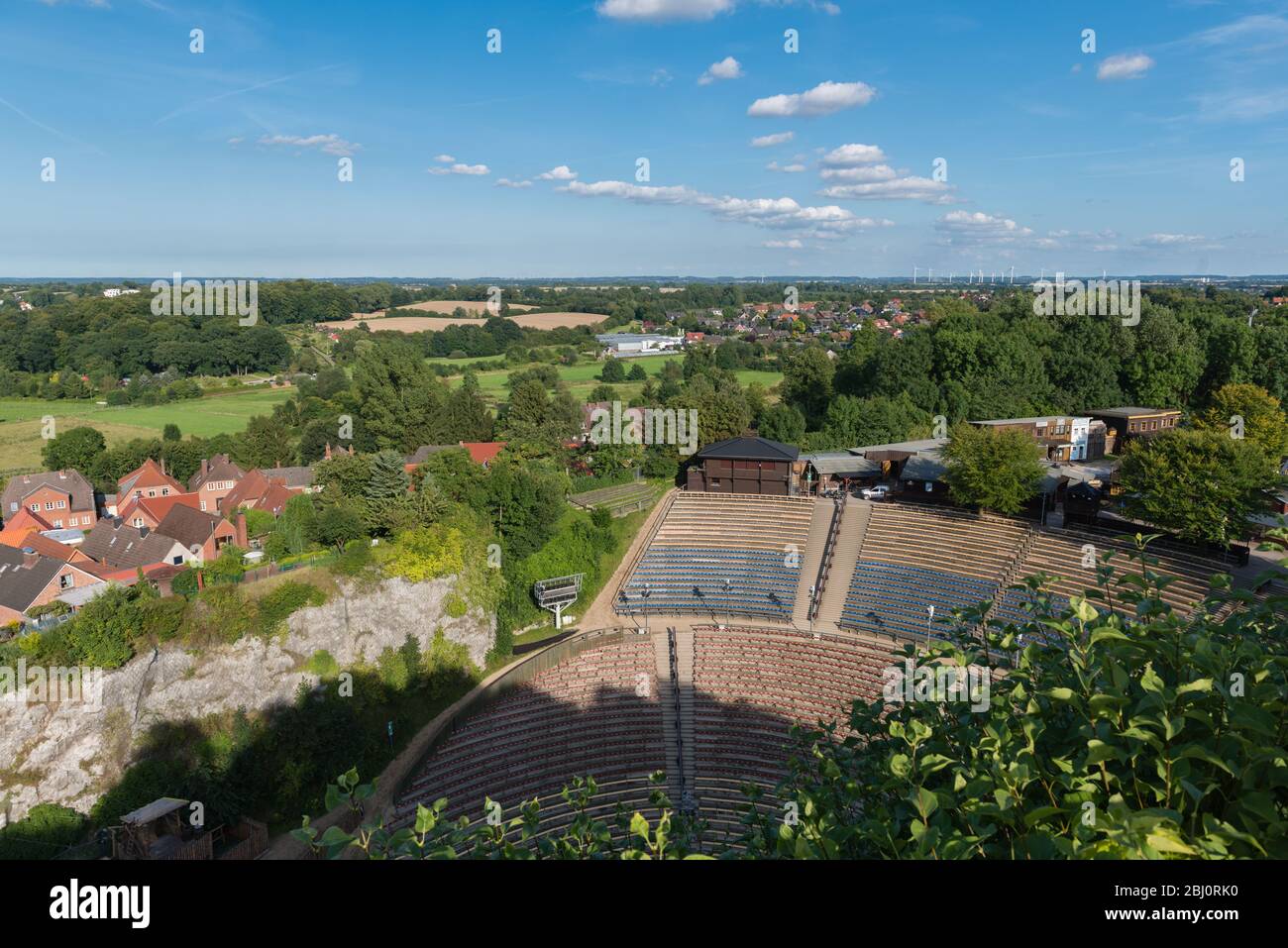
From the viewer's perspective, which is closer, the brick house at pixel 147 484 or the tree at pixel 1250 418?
the tree at pixel 1250 418

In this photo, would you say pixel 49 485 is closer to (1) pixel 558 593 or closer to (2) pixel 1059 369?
(1) pixel 558 593

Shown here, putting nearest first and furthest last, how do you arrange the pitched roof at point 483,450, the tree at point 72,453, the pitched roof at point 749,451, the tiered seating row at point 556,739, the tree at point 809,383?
1. the tiered seating row at point 556,739
2. the pitched roof at point 749,451
3. the pitched roof at point 483,450
4. the tree at point 72,453
5. the tree at point 809,383

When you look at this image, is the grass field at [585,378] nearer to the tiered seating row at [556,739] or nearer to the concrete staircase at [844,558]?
the concrete staircase at [844,558]

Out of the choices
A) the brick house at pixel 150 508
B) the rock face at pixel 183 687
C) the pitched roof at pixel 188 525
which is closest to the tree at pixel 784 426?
the rock face at pixel 183 687

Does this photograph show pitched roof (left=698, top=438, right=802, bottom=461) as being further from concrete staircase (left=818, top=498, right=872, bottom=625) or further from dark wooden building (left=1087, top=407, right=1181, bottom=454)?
dark wooden building (left=1087, top=407, right=1181, bottom=454)

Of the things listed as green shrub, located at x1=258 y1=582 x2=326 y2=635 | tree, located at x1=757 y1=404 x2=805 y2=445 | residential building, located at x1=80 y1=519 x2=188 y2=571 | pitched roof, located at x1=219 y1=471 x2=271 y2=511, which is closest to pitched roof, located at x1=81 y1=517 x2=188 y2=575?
residential building, located at x1=80 y1=519 x2=188 y2=571

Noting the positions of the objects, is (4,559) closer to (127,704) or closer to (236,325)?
(127,704)

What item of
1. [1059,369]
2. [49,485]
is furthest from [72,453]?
[1059,369]
